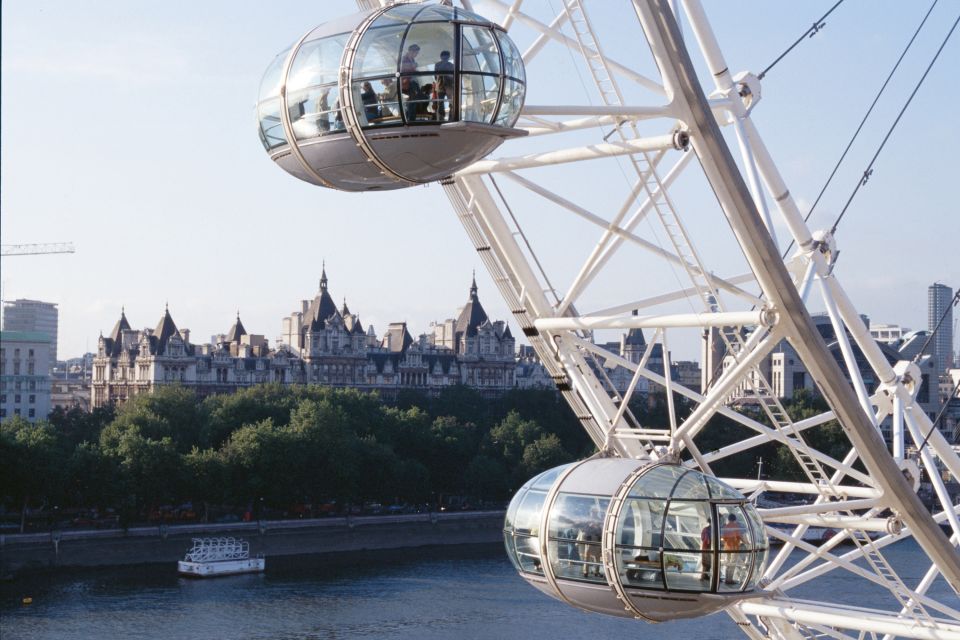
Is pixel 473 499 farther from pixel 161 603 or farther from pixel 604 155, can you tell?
pixel 604 155

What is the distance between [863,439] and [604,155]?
2777mm

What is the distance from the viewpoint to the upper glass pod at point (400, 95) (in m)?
9.48

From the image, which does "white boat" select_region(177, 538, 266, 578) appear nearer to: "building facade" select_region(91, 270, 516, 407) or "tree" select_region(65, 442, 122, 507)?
"tree" select_region(65, 442, 122, 507)

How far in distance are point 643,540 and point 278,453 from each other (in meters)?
48.9

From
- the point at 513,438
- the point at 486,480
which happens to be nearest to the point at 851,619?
the point at 486,480

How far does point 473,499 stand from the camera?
67.0m

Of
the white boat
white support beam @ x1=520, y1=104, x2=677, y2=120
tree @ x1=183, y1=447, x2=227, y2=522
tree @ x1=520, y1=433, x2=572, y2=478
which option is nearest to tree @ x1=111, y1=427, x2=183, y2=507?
tree @ x1=183, y1=447, x2=227, y2=522

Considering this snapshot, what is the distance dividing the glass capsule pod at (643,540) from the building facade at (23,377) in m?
88.1

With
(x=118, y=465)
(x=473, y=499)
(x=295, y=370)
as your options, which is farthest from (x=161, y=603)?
(x=295, y=370)

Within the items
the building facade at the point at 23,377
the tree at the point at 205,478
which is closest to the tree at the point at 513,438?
the tree at the point at 205,478

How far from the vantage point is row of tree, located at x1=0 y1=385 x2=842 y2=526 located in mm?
54625

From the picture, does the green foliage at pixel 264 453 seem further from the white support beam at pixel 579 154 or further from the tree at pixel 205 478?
the white support beam at pixel 579 154

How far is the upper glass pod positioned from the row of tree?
43783 millimetres

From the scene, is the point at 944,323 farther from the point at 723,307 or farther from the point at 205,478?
the point at 723,307
